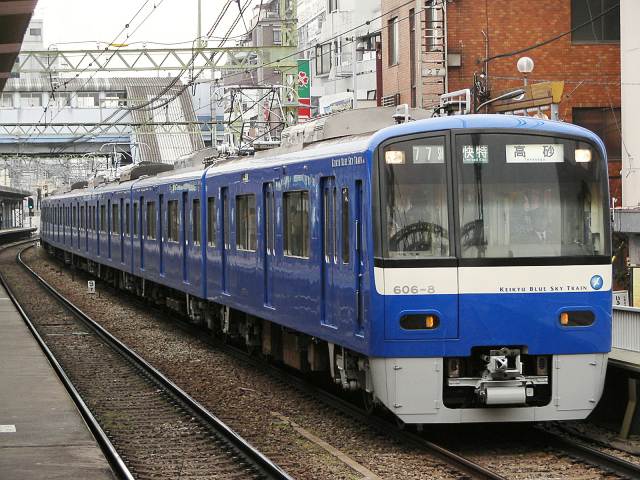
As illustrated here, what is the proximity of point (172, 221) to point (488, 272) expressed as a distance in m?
12.0

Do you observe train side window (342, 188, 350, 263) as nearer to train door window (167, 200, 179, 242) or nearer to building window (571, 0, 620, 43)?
train door window (167, 200, 179, 242)

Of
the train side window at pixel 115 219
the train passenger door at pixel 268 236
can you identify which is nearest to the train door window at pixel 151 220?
the train side window at pixel 115 219

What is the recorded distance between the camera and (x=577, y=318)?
9.76 m

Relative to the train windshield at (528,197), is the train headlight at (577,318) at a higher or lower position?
lower

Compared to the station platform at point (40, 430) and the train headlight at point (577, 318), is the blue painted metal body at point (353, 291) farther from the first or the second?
the station platform at point (40, 430)

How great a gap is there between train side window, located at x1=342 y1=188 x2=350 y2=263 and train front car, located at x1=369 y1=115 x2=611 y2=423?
0.82m

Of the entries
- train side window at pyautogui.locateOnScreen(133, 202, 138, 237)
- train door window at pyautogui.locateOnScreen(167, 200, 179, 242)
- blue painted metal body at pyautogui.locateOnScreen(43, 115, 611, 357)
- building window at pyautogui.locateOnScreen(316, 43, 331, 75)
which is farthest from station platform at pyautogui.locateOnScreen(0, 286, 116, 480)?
building window at pyautogui.locateOnScreen(316, 43, 331, 75)

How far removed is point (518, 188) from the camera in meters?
9.76

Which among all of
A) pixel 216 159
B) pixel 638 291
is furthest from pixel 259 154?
pixel 638 291

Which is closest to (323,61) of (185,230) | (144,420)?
(185,230)

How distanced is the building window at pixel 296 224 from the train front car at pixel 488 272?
2.30 m

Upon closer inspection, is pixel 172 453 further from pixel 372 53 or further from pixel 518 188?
pixel 372 53

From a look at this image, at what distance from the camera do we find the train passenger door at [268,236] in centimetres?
1344

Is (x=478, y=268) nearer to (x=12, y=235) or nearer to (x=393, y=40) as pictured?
(x=393, y=40)
